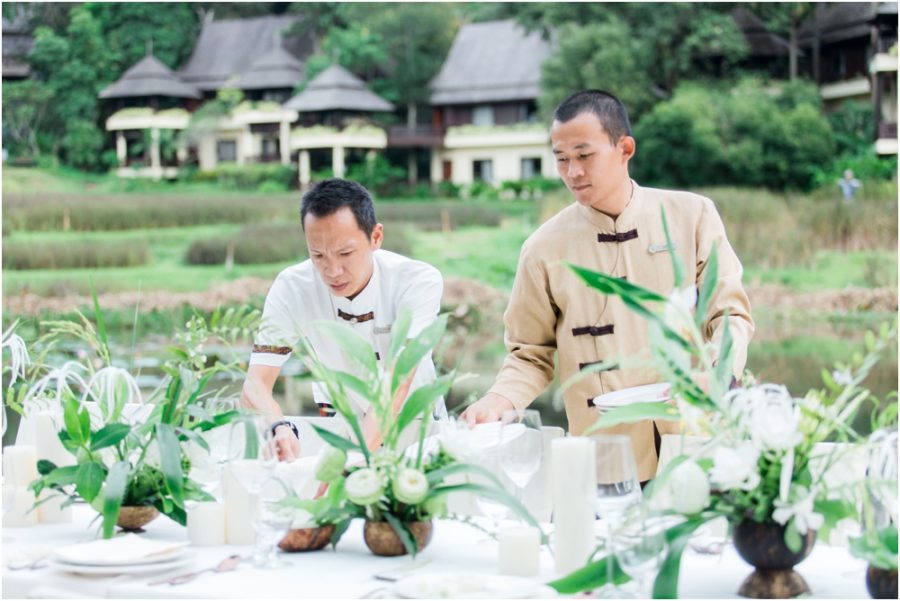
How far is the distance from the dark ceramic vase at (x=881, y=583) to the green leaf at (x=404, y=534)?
25.0 inches

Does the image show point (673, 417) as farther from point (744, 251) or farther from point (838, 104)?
point (838, 104)

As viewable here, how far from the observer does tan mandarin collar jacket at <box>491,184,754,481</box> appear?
9.26 ft

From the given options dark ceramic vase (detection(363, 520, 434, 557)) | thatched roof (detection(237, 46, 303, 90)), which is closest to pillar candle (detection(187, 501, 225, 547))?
dark ceramic vase (detection(363, 520, 434, 557))

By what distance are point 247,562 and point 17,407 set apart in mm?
716

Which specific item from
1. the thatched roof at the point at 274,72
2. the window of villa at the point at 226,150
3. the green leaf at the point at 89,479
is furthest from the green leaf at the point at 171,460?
the window of villa at the point at 226,150

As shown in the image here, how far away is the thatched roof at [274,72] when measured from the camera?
94.5ft

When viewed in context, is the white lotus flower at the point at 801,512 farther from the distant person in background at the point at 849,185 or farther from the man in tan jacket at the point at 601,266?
the distant person in background at the point at 849,185

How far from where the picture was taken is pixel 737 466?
1.60 meters

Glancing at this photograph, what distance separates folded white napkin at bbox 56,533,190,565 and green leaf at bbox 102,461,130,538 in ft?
0.25

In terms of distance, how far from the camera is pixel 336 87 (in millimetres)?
26891

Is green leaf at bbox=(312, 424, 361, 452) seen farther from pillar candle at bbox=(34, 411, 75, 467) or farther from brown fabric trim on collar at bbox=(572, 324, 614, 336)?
brown fabric trim on collar at bbox=(572, 324, 614, 336)

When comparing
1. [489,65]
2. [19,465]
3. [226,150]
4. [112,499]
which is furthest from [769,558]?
[226,150]

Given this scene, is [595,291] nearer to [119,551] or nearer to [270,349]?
[270,349]

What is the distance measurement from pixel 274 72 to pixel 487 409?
2739 centimetres
